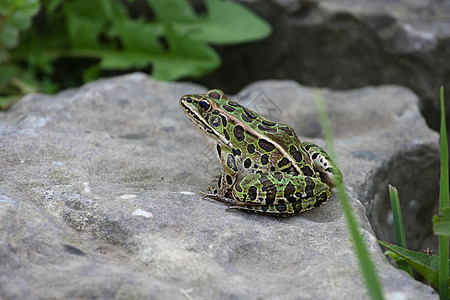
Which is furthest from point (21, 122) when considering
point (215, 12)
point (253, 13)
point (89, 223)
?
point (253, 13)

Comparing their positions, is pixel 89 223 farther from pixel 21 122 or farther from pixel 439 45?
pixel 439 45

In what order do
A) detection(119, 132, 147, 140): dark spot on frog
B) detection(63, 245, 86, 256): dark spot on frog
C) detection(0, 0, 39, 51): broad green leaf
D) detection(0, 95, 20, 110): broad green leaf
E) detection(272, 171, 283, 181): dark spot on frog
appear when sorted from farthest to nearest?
detection(0, 95, 20, 110): broad green leaf
detection(0, 0, 39, 51): broad green leaf
detection(119, 132, 147, 140): dark spot on frog
detection(272, 171, 283, 181): dark spot on frog
detection(63, 245, 86, 256): dark spot on frog

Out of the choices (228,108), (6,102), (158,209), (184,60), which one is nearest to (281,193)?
(158,209)

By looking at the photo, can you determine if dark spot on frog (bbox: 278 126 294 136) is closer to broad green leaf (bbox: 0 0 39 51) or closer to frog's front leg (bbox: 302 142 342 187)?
frog's front leg (bbox: 302 142 342 187)

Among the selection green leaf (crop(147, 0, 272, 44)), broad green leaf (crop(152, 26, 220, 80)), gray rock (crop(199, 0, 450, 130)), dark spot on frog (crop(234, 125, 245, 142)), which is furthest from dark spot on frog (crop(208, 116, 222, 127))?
gray rock (crop(199, 0, 450, 130))

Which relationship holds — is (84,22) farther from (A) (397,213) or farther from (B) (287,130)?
(A) (397,213)

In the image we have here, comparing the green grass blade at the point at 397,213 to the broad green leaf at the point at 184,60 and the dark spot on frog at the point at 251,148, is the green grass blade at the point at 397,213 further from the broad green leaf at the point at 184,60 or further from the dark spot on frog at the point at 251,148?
→ the broad green leaf at the point at 184,60
